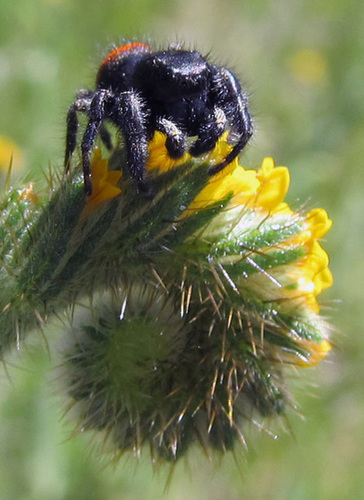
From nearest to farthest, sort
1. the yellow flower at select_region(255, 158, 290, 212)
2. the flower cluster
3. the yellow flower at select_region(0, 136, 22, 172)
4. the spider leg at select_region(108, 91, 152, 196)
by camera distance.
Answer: the spider leg at select_region(108, 91, 152, 196), the flower cluster, the yellow flower at select_region(255, 158, 290, 212), the yellow flower at select_region(0, 136, 22, 172)

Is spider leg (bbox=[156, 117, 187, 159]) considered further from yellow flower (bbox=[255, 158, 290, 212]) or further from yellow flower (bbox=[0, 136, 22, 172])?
yellow flower (bbox=[0, 136, 22, 172])

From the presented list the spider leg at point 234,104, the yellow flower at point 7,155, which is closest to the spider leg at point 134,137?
the spider leg at point 234,104

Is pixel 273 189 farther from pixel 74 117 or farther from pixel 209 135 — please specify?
pixel 74 117

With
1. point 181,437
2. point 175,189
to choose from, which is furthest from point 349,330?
point 175,189

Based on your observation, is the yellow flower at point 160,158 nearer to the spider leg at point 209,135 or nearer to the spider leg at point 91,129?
the spider leg at point 209,135

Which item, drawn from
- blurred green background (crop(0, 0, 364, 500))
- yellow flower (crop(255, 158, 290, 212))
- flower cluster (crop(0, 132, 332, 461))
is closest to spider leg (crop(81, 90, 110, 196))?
flower cluster (crop(0, 132, 332, 461))

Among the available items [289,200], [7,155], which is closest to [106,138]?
[7,155]
